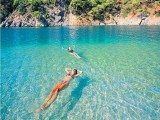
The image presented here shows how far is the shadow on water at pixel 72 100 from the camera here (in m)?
Result: 11.8

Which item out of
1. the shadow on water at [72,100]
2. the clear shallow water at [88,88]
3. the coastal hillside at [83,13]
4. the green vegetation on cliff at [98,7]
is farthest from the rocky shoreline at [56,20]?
the shadow on water at [72,100]

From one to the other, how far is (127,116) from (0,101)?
8.39 meters

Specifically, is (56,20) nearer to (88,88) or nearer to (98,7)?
(98,7)

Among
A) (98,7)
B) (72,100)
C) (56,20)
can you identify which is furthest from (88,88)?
(56,20)

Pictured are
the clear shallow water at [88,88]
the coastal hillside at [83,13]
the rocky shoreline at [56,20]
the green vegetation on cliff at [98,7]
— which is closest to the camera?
the clear shallow water at [88,88]

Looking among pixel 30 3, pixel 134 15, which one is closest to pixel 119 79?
pixel 134 15

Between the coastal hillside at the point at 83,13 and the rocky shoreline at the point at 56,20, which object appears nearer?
the coastal hillside at the point at 83,13

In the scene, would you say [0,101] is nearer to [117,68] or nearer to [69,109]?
[69,109]

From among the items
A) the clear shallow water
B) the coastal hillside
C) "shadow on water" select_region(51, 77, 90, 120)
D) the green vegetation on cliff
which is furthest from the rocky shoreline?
"shadow on water" select_region(51, 77, 90, 120)

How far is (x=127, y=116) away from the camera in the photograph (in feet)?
37.3

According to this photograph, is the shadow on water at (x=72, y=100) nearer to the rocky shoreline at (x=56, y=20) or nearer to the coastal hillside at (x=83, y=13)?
the coastal hillside at (x=83, y=13)

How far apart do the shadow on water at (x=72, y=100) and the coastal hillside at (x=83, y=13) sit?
73.1m

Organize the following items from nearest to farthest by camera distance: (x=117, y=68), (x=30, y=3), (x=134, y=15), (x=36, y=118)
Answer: (x=36, y=118) < (x=117, y=68) < (x=134, y=15) < (x=30, y=3)

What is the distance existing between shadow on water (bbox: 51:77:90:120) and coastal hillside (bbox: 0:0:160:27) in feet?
240
